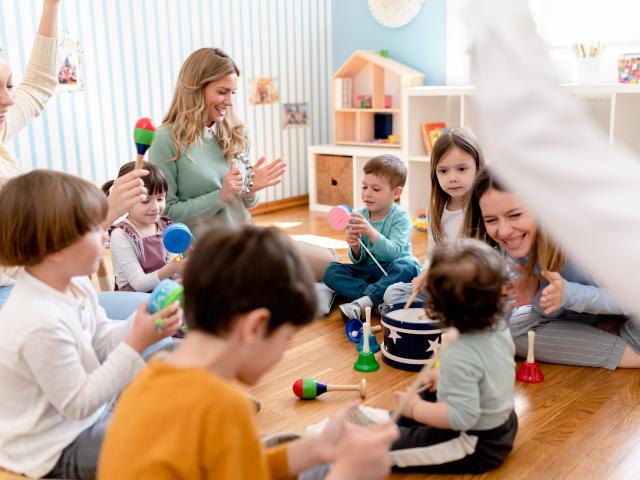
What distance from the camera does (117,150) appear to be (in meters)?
4.00

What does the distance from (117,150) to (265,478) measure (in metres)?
3.42

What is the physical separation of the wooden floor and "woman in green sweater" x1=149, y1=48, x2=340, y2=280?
0.49 meters

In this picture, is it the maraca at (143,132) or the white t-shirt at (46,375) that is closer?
the white t-shirt at (46,375)

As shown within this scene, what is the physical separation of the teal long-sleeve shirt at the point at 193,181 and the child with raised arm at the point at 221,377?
1567 millimetres

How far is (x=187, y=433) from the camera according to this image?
82 centimetres

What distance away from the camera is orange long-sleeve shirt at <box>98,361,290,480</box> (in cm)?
82

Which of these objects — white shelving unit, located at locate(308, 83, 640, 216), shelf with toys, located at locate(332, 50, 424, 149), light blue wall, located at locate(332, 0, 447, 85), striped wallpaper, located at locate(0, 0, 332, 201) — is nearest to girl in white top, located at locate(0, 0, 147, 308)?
striped wallpaper, located at locate(0, 0, 332, 201)

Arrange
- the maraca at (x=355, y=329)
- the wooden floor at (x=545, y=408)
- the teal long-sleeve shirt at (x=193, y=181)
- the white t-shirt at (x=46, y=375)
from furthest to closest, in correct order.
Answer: the teal long-sleeve shirt at (x=193, y=181) → the maraca at (x=355, y=329) → the wooden floor at (x=545, y=408) → the white t-shirt at (x=46, y=375)

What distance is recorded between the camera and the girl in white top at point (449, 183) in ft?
7.66

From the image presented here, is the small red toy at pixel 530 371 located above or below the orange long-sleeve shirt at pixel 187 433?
below

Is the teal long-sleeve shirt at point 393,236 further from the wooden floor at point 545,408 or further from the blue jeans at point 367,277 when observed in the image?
the wooden floor at point 545,408

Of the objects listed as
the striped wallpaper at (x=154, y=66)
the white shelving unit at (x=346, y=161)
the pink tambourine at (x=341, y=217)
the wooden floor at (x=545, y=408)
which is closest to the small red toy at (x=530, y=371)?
the wooden floor at (x=545, y=408)

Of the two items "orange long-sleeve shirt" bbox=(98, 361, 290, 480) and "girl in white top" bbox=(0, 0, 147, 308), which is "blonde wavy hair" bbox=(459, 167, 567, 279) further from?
"orange long-sleeve shirt" bbox=(98, 361, 290, 480)

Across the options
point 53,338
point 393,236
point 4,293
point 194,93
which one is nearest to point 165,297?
point 53,338
